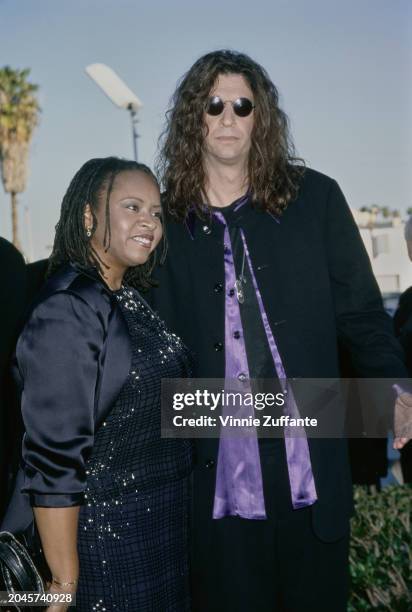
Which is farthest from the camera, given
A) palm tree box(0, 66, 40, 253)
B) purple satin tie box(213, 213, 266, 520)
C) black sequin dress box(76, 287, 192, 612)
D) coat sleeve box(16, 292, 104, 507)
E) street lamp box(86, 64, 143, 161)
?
palm tree box(0, 66, 40, 253)

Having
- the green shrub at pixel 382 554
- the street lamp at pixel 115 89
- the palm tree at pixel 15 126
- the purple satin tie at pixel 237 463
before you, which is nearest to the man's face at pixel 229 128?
the purple satin tie at pixel 237 463

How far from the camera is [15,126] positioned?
75.3 feet

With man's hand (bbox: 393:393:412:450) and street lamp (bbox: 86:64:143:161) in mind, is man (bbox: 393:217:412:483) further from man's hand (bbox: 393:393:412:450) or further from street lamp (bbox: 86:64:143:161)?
street lamp (bbox: 86:64:143:161)

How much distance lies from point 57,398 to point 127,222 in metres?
0.58

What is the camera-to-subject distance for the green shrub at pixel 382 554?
→ 3.22 m

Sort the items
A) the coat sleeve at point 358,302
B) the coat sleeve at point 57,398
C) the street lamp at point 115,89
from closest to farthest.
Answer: the coat sleeve at point 57,398 < the coat sleeve at point 358,302 < the street lamp at point 115,89

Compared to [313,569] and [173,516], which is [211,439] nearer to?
[173,516]

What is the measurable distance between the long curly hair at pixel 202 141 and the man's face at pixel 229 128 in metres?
0.03

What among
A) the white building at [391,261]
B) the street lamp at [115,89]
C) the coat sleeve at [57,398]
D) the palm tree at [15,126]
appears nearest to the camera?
the coat sleeve at [57,398]

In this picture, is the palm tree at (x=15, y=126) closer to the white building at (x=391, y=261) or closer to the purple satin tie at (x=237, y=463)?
the white building at (x=391, y=261)

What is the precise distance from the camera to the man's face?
2.32m

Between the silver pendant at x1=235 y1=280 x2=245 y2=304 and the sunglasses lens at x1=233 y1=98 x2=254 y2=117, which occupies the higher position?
the sunglasses lens at x1=233 y1=98 x2=254 y2=117

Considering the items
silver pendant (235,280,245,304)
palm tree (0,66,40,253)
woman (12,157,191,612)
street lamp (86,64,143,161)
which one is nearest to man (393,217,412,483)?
silver pendant (235,280,245,304)

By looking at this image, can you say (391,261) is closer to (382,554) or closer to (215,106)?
(382,554)
